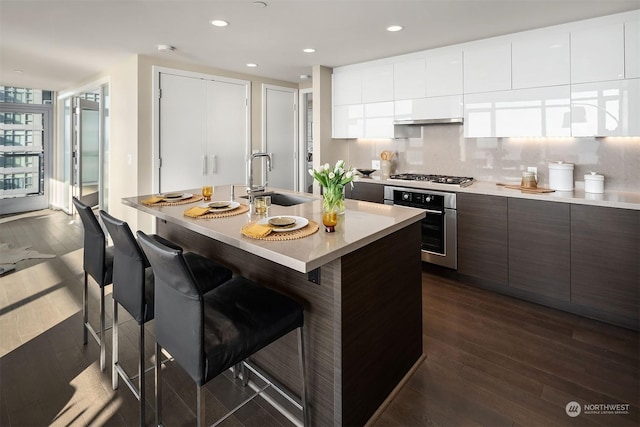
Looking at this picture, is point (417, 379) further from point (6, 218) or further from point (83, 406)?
point (6, 218)

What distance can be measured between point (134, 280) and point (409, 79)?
11.6 ft

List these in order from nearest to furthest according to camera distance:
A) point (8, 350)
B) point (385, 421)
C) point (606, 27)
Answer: point (385, 421), point (8, 350), point (606, 27)

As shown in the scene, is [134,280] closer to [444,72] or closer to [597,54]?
[444,72]

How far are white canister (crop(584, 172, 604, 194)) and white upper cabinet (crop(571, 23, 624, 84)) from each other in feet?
2.60

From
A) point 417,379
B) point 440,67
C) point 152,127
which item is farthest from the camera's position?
point 152,127

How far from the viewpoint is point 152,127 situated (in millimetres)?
4258

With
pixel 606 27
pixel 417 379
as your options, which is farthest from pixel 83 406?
pixel 606 27

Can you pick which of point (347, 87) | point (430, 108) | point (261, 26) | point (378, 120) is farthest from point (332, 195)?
point (347, 87)

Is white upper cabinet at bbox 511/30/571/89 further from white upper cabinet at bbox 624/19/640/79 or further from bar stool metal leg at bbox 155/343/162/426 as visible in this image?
bar stool metal leg at bbox 155/343/162/426

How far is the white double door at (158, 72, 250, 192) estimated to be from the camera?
4.41 meters

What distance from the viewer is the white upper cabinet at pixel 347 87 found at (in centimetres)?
456

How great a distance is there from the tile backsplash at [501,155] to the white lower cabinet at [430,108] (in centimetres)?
33

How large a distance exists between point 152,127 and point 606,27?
4.59 metres

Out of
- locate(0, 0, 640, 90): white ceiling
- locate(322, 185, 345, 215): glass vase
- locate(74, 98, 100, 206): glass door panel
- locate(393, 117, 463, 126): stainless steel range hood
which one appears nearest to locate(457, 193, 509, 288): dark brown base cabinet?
locate(393, 117, 463, 126): stainless steel range hood
